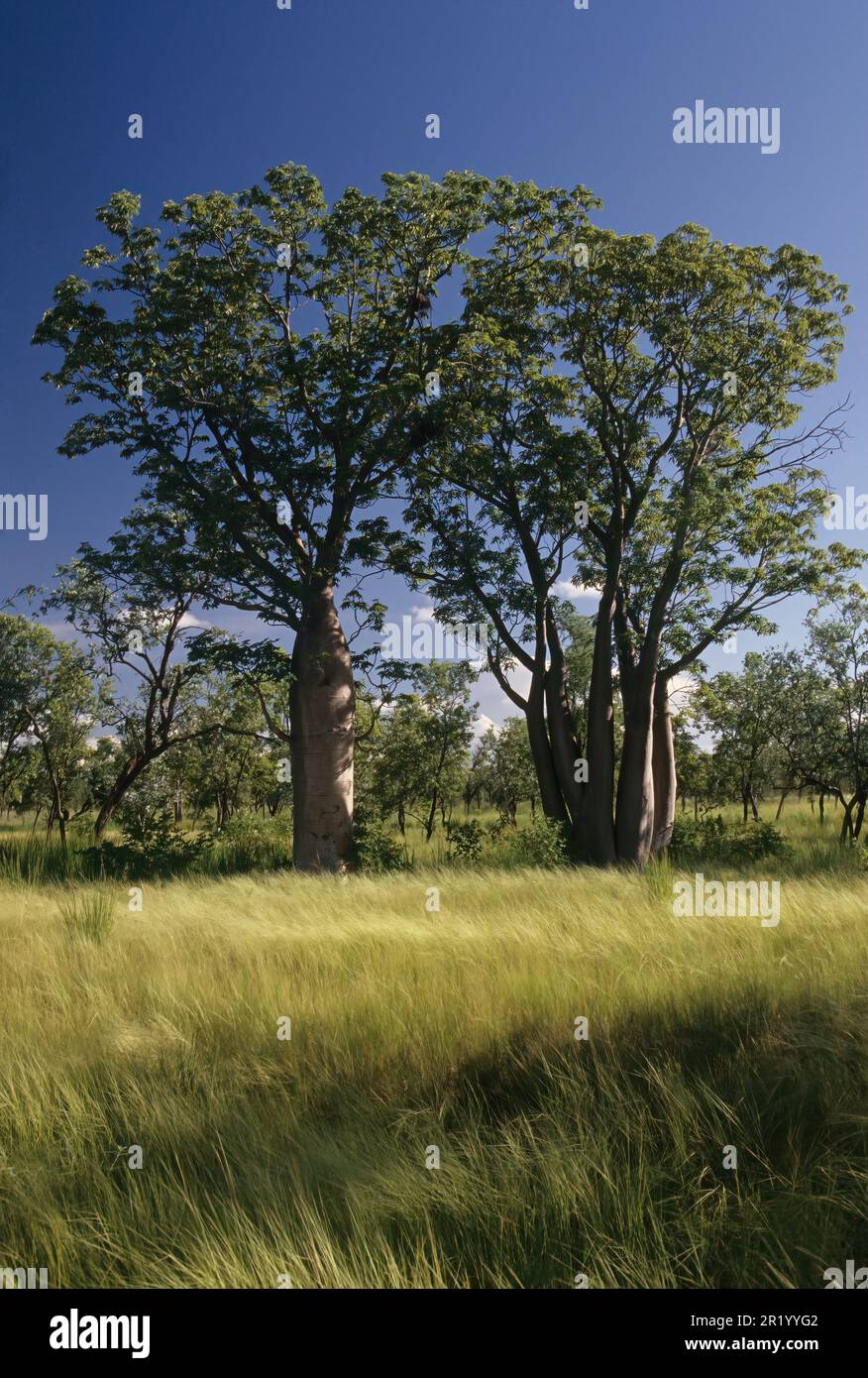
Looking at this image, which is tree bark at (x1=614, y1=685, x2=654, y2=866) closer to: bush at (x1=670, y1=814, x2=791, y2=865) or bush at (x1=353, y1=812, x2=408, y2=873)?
bush at (x1=670, y1=814, x2=791, y2=865)

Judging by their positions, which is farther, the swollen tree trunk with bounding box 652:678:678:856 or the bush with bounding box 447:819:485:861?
the swollen tree trunk with bounding box 652:678:678:856

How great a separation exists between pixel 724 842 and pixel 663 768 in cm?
231

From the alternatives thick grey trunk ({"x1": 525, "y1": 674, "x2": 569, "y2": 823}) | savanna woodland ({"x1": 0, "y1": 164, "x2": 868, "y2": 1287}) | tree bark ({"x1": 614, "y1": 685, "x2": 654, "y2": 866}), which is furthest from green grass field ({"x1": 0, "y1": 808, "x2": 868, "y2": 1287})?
thick grey trunk ({"x1": 525, "y1": 674, "x2": 569, "y2": 823})

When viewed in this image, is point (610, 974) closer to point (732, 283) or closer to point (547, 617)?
point (547, 617)

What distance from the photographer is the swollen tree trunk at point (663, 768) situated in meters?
20.2

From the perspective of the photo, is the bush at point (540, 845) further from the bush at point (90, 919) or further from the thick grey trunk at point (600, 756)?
the bush at point (90, 919)

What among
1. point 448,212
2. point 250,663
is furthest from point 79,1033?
point 448,212

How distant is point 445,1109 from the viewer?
4.03 m

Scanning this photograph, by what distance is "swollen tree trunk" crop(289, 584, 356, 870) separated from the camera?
639 inches

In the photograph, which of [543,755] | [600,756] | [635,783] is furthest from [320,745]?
[635,783]

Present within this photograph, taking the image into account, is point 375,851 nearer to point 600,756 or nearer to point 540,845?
point 540,845

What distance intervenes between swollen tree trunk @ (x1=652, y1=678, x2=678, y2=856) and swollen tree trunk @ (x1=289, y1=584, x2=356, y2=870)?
8.30 metres
